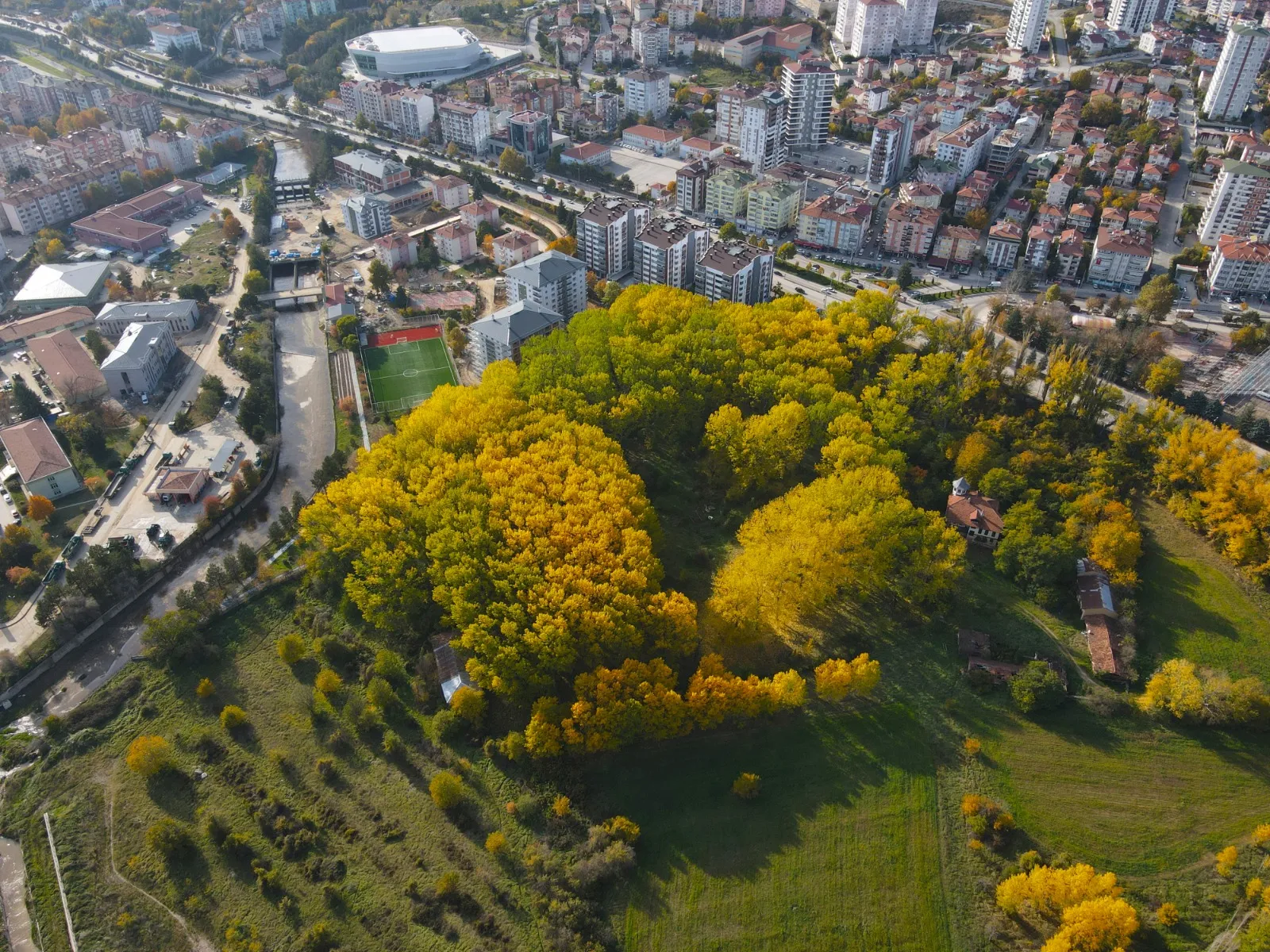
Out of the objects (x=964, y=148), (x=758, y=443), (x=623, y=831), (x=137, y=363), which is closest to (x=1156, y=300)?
(x=964, y=148)

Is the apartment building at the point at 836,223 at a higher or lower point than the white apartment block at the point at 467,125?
lower

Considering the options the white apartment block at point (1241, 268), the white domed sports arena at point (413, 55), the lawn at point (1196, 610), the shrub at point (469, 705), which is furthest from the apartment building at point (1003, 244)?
the white domed sports arena at point (413, 55)

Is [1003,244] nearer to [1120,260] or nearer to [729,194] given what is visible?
[1120,260]

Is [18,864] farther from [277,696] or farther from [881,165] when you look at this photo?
[881,165]

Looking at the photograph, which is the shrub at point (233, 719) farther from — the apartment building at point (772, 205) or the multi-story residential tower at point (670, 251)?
the apartment building at point (772, 205)

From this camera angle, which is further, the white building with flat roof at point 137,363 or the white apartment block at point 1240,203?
the white apartment block at point 1240,203

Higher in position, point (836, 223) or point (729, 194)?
point (729, 194)

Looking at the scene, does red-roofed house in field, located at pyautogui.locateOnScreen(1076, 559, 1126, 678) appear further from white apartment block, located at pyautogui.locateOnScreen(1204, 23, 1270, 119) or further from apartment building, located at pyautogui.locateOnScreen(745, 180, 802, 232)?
white apartment block, located at pyautogui.locateOnScreen(1204, 23, 1270, 119)
